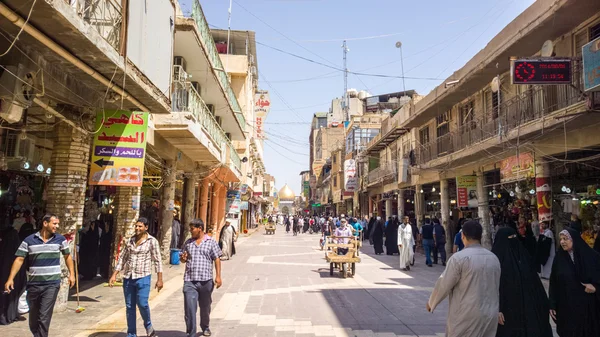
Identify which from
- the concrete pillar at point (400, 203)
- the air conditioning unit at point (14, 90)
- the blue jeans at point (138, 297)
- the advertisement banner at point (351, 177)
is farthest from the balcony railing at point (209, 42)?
the advertisement banner at point (351, 177)

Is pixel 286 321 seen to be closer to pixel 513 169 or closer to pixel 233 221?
pixel 513 169

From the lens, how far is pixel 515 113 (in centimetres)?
1249

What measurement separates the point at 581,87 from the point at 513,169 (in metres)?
3.99

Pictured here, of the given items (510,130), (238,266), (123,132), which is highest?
(510,130)

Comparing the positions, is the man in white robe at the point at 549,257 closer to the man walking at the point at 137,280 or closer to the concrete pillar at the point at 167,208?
the man walking at the point at 137,280

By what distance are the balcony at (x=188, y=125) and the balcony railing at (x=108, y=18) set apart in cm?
457

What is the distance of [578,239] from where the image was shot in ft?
16.2

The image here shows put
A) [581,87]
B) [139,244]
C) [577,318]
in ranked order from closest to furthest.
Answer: [577,318] → [139,244] → [581,87]

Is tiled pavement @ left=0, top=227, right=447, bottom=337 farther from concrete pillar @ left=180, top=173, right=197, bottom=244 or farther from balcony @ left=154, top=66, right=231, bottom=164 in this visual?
concrete pillar @ left=180, top=173, right=197, bottom=244

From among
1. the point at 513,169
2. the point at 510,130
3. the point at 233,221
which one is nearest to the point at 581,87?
the point at 510,130

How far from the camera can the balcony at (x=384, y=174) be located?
2553 centimetres

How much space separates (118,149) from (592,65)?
9582 millimetres

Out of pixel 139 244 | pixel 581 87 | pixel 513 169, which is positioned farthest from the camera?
pixel 513 169

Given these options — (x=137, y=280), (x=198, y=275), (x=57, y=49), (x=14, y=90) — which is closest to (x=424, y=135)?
(x=198, y=275)
